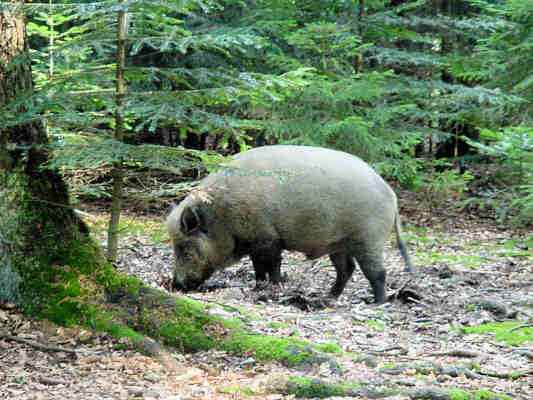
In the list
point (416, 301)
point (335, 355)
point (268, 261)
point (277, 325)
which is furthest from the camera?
point (268, 261)

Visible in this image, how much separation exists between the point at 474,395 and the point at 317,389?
3.34 feet

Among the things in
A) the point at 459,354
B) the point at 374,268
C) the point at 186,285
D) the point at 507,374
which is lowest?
the point at 186,285

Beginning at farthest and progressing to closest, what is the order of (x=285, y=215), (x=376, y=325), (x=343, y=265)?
(x=343, y=265) → (x=285, y=215) → (x=376, y=325)

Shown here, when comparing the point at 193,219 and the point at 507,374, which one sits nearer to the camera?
the point at 507,374

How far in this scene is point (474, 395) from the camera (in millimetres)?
4594

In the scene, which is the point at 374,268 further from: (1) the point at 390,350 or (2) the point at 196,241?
(1) the point at 390,350

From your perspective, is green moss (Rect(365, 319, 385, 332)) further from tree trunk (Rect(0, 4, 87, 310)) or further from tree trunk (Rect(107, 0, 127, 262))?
tree trunk (Rect(0, 4, 87, 310))

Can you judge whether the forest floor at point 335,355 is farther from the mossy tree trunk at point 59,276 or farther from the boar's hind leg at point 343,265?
the boar's hind leg at point 343,265

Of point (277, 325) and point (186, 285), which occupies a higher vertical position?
point (277, 325)

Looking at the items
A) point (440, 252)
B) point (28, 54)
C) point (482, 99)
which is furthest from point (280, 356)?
point (482, 99)

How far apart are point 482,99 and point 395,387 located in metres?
11.0

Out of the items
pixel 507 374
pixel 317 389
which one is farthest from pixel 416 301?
pixel 317 389

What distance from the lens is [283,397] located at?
462 centimetres

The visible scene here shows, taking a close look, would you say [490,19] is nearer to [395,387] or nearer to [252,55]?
[252,55]
